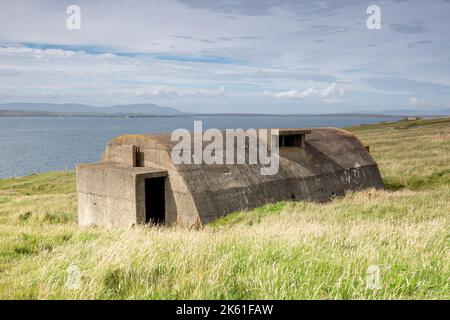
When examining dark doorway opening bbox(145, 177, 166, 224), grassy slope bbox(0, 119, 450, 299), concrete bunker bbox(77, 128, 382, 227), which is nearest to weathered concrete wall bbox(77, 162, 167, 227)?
concrete bunker bbox(77, 128, 382, 227)

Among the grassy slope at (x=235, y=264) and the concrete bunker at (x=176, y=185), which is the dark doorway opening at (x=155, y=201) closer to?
the concrete bunker at (x=176, y=185)

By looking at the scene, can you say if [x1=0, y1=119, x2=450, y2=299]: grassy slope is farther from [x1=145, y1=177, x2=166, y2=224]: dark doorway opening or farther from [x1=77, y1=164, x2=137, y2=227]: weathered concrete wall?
[x1=145, y1=177, x2=166, y2=224]: dark doorway opening

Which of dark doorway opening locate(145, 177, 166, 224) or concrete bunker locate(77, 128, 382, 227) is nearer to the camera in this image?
concrete bunker locate(77, 128, 382, 227)

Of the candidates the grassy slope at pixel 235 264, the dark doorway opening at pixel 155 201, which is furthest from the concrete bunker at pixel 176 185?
the grassy slope at pixel 235 264

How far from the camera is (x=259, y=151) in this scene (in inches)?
715

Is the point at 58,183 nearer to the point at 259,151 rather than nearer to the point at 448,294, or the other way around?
the point at 259,151

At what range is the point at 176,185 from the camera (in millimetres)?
14531

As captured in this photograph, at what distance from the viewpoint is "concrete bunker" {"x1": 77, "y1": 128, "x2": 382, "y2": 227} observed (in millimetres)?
14266

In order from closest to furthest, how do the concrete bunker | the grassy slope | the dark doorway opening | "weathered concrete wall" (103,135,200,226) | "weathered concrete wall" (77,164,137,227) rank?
the grassy slope → "weathered concrete wall" (103,135,200,226) → the concrete bunker → "weathered concrete wall" (77,164,137,227) → the dark doorway opening

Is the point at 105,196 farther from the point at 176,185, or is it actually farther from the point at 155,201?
the point at 176,185

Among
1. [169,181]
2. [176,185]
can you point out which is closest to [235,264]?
[176,185]

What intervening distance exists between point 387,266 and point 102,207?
12.5m
